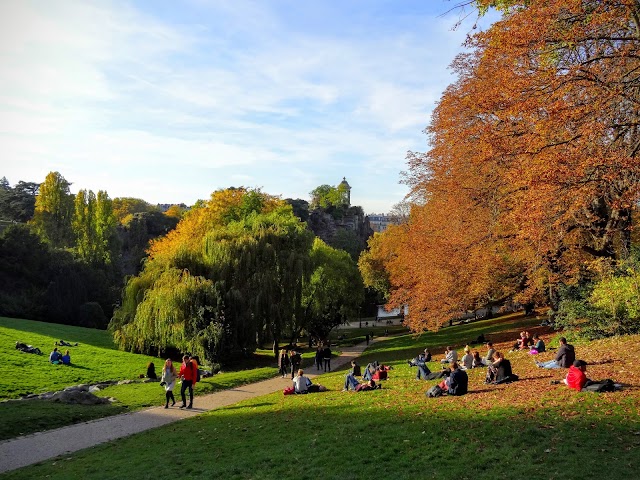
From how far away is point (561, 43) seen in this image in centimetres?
1123

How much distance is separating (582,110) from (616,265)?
31.2 feet

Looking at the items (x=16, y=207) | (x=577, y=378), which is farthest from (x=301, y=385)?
(x=16, y=207)

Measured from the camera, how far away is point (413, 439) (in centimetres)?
920

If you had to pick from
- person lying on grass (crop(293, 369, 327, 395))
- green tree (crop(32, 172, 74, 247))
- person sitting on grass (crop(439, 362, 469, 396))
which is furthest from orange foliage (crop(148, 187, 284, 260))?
person sitting on grass (crop(439, 362, 469, 396))

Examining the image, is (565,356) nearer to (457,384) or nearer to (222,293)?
(457,384)

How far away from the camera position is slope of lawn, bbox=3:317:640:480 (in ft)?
25.3

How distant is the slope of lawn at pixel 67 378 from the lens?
48.4 ft

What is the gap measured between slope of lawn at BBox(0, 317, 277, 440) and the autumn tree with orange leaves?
11.9m

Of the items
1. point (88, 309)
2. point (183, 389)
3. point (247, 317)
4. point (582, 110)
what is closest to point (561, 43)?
point (582, 110)

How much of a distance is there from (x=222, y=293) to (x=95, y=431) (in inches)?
524

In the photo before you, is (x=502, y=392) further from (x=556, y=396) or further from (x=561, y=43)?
(x=561, y=43)

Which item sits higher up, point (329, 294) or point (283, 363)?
point (329, 294)

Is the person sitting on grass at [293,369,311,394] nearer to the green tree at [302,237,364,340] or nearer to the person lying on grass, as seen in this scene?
the person lying on grass

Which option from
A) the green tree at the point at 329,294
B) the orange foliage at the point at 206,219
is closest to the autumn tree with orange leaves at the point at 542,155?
the green tree at the point at 329,294
